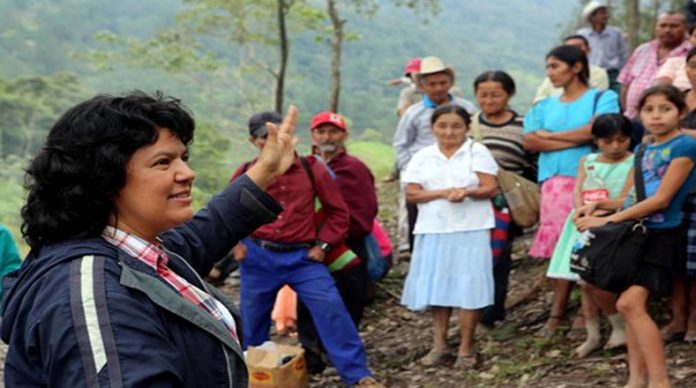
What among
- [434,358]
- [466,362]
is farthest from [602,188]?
[434,358]

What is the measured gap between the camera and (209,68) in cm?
2245

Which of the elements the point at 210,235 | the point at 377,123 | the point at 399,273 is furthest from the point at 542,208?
the point at 377,123

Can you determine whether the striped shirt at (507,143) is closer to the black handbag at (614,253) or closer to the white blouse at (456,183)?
the white blouse at (456,183)

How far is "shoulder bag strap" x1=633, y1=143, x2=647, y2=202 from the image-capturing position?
15.5ft

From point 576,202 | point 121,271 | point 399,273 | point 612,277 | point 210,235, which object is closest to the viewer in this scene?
point 121,271

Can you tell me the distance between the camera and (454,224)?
5.75 m

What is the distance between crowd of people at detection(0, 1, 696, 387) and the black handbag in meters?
0.05

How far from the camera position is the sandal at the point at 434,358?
233 inches

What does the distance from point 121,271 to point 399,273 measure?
6.66 m

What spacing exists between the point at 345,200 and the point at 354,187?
11 cm

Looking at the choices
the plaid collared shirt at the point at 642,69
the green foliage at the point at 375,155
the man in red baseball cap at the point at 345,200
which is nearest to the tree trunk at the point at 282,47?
the green foliage at the point at 375,155

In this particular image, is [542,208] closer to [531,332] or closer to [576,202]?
[576,202]

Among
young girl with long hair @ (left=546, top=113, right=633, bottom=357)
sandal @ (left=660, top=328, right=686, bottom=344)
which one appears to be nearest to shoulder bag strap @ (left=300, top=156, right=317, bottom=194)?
young girl with long hair @ (left=546, top=113, right=633, bottom=357)

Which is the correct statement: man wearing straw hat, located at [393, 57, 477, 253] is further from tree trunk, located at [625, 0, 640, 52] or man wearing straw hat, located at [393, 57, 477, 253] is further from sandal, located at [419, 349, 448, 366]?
tree trunk, located at [625, 0, 640, 52]
